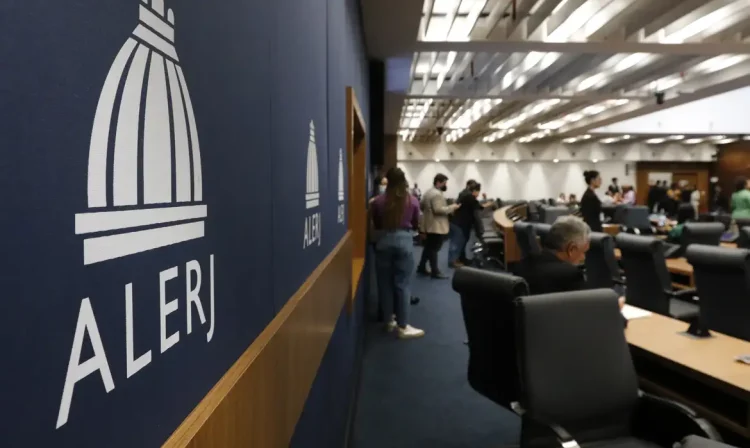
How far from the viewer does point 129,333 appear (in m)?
0.57

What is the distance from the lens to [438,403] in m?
4.04

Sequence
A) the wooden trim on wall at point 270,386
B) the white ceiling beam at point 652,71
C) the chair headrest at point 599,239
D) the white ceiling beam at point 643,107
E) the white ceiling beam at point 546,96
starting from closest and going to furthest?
the wooden trim on wall at point 270,386, the chair headrest at point 599,239, the white ceiling beam at point 652,71, the white ceiling beam at point 643,107, the white ceiling beam at point 546,96

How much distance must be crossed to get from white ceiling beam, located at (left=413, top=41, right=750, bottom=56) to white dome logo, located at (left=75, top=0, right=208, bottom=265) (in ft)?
18.5

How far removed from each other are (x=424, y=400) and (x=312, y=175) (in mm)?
2600

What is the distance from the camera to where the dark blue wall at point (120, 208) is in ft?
1.35

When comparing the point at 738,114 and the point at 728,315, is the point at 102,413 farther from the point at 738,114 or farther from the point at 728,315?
the point at 738,114

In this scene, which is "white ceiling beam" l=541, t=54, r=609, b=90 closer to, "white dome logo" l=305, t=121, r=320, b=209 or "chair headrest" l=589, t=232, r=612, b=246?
"chair headrest" l=589, t=232, r=612, b=246

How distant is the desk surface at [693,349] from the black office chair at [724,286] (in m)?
0.81

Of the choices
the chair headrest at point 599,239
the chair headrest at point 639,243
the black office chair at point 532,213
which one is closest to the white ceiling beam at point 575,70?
the black office chair at point 532,213

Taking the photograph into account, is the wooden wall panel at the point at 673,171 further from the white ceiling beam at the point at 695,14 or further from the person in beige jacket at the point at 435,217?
the white ceiling beam at the point at 695,14

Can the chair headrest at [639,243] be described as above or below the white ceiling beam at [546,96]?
below

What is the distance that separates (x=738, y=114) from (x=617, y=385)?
1641 cm

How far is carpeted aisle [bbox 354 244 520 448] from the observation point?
349 cm

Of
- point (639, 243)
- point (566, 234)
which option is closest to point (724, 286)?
point (639, 243)
